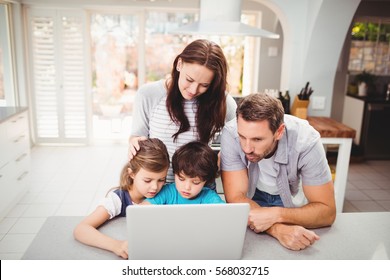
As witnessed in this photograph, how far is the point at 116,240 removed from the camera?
43.6 inches

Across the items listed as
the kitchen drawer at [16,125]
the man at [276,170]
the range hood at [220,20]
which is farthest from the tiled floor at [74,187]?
the range hood at [220,20]

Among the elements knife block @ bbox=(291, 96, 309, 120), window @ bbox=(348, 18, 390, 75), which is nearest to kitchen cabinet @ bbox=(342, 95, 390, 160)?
window @ bbox=(348, 18, 390, 75)

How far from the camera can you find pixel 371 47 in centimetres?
533

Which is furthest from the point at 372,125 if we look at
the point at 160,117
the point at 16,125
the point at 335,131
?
the point at 16,125

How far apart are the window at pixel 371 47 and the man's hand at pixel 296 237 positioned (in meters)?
4.75

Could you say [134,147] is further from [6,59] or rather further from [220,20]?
[6,59]

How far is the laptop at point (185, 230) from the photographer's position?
927 mm

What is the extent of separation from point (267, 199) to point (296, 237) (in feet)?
1.34

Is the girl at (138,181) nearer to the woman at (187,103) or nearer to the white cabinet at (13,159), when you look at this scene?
the woman at (187,103)

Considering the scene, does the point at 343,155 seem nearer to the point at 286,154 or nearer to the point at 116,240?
the point at 286,154

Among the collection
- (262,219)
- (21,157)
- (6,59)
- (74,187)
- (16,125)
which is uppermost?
(6,59)
